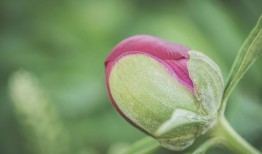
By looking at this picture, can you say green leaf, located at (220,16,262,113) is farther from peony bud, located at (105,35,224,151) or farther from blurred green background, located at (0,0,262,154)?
blurred green background, located at (0,0,262,154)

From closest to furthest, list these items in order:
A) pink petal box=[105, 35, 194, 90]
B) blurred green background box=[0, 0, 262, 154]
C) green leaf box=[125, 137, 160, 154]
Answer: pink petal box=[105, 35, 194, 90]
green leaf box=[125, 137, 160, 154]
blurred green background box=[0, 0, 262, 154]

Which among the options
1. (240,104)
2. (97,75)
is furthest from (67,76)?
(240,104)

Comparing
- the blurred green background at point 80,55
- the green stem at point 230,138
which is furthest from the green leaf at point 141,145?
the blurred green background at point 80,55

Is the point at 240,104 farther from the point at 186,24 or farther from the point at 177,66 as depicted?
the point at 186,24

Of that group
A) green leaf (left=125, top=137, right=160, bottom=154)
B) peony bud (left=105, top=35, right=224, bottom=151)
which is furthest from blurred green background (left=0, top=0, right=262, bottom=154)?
peony bud (left=105, top=35, right=224, bottom=151)

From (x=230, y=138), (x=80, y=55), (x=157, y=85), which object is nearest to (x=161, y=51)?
(x=157, y=85)

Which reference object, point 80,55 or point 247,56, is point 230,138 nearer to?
point 247,56

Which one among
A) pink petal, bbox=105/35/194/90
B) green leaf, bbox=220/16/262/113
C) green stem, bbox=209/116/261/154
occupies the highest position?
pink petal, bbox=105/35/194/90
